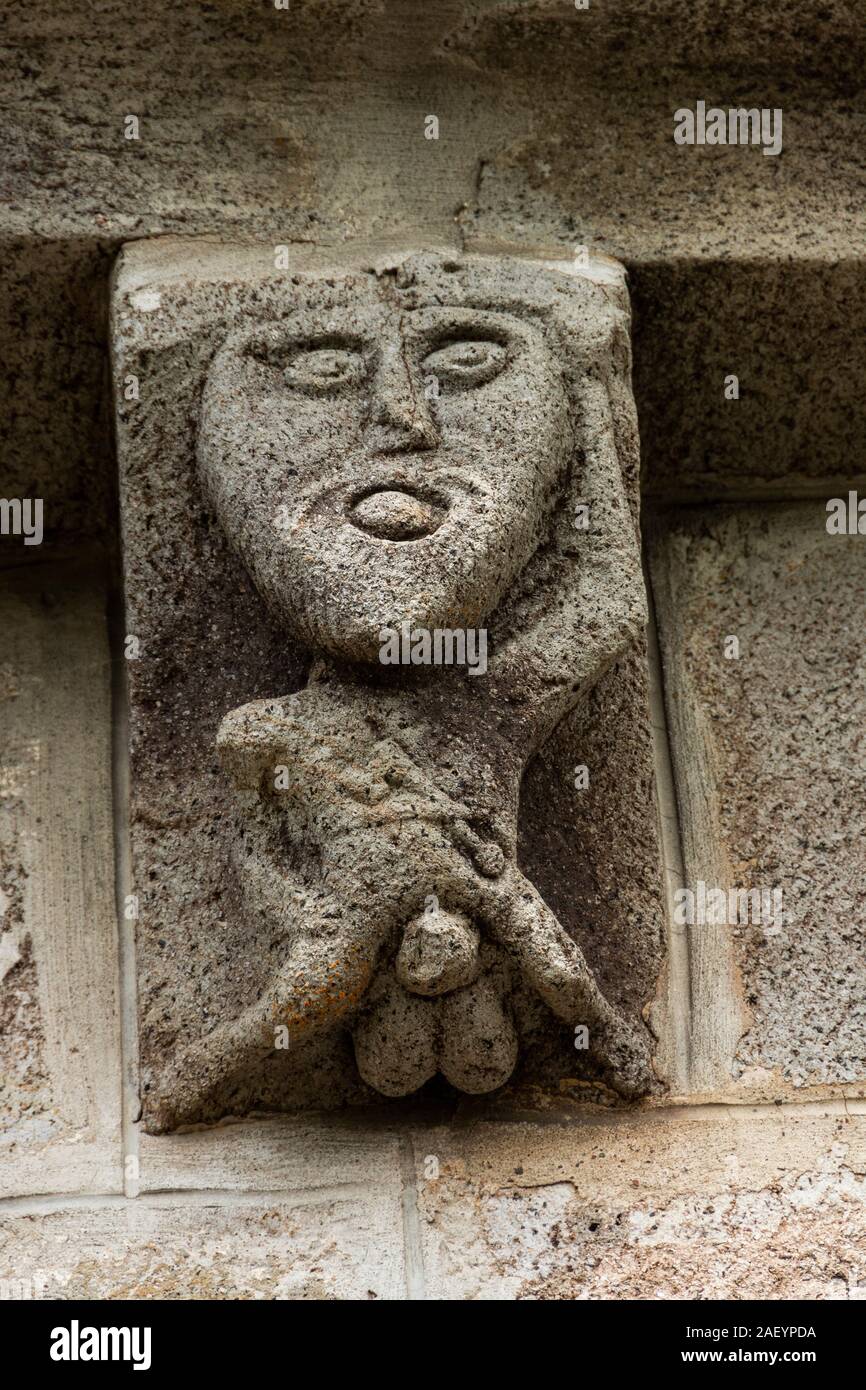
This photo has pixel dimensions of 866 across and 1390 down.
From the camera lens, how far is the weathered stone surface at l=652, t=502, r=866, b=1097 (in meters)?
2.05

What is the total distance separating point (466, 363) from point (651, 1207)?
3.11ft

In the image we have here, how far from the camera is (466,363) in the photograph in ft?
6.90

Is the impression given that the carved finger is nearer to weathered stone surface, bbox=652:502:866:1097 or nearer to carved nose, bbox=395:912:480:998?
carved nose, bbox=395:912:480:998

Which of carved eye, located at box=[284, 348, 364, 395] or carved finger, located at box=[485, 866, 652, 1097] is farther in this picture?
carved eye, located at box=[284, 348, 364, 395]

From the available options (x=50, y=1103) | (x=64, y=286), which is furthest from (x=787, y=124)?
(x=50, y=1103)

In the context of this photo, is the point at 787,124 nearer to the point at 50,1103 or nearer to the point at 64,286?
the point at 64,286

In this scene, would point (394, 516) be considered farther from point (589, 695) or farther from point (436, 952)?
point (436, 952)

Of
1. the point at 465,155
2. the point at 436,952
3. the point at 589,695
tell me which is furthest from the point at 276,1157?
the point at 465,155

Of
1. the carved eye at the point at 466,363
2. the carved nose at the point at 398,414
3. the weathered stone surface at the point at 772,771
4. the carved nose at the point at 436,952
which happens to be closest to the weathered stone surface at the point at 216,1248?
the carved nose at the point at 436,952

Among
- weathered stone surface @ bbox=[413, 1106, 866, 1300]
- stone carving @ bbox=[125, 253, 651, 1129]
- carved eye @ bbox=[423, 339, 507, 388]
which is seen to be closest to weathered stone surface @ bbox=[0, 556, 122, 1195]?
→ stone carving @ bbox=[125, 253, 651, 1129]

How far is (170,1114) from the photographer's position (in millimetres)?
1941

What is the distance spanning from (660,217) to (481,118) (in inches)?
10.5

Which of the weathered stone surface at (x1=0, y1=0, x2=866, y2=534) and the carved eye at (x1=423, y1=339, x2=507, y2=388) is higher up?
the weathered stone surface at (x1=0, y1=0, x2=866, y2=534)

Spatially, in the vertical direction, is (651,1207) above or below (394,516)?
below
